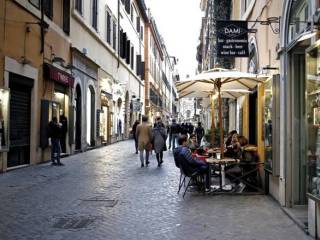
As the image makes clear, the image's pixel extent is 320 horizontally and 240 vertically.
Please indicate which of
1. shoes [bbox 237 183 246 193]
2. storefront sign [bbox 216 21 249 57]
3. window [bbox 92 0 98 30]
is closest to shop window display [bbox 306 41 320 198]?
shoes [bbox 237 183 246 193]

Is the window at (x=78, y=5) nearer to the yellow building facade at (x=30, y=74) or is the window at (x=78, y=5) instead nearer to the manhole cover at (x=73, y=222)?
the yellow building facade at (x=30, y=74)

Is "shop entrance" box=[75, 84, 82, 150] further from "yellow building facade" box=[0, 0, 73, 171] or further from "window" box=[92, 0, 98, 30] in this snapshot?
"window" box=[92, 0, 98, 30]

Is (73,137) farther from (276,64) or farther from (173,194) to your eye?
(276,64)

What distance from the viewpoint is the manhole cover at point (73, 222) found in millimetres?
7090

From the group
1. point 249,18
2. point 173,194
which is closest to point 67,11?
point 249,18

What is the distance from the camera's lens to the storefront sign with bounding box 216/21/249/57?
38.5 ft

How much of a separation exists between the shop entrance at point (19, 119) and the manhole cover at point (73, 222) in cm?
725

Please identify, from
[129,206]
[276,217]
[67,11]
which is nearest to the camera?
[276,217]

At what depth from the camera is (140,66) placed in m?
45.7

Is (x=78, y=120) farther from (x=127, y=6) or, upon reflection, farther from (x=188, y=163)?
(x=127, y=6)

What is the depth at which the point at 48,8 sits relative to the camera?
17.5 meters

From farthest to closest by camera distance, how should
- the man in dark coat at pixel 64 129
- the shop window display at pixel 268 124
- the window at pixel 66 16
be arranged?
the window at pixel 66 16, the man in dark coat at pixel 64 129, the shop window display at pixel 268 124

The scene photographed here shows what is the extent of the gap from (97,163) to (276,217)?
10.1m

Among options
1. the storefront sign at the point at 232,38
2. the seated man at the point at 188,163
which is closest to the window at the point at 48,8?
the storefront sign at the point at 232,38
